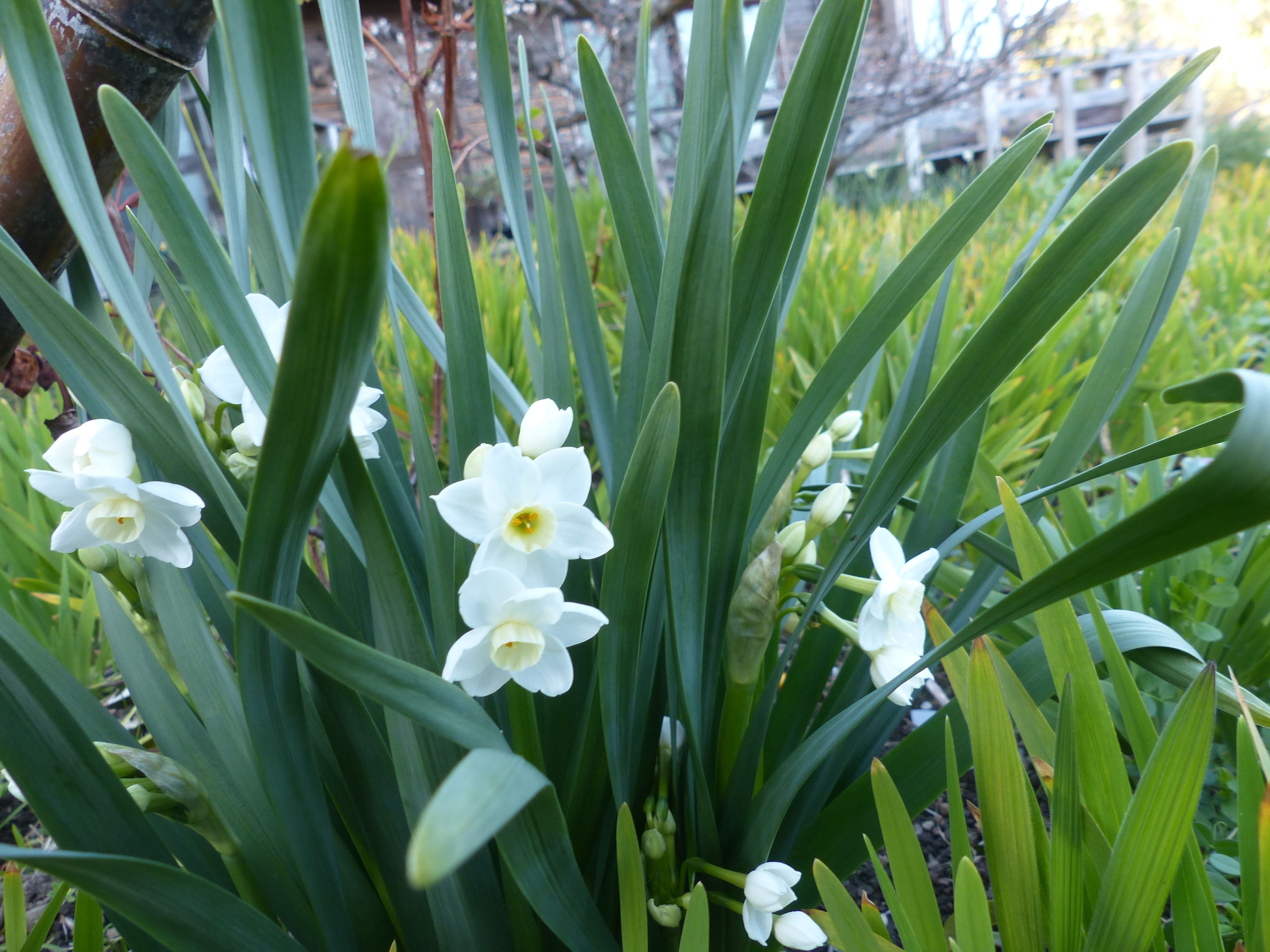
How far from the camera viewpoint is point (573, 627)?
430mm

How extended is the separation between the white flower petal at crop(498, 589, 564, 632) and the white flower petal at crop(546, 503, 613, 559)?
0.03 metres

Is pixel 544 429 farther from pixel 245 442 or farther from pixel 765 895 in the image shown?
pixel 765 895

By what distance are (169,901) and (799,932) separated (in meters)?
0.39

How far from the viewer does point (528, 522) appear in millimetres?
418

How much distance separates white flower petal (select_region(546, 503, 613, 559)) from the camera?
413 millimetres

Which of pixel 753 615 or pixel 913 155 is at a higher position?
pixel 913 155

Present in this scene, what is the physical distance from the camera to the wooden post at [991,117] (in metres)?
7.75

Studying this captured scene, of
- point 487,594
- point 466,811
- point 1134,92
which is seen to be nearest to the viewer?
point 466,811

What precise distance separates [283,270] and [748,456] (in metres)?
0.34

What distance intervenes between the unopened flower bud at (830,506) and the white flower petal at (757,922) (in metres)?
0.28

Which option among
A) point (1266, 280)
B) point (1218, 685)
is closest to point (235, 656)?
point (1218, 685)

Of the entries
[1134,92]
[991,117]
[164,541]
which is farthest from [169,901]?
[1134,92]

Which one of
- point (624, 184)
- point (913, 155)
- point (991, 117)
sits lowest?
point (624, 184)

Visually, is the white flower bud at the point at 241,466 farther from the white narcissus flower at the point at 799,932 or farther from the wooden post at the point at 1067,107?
the wooden post at the point at 1067,107
